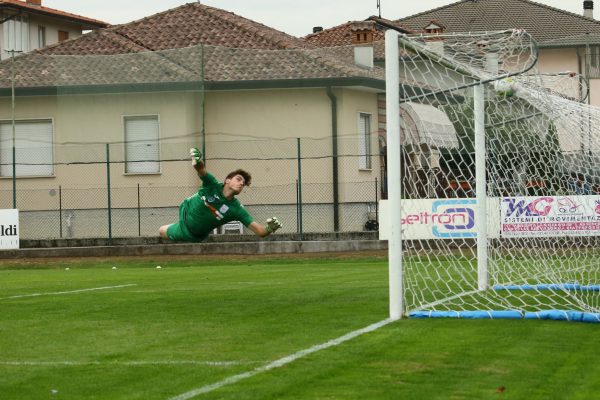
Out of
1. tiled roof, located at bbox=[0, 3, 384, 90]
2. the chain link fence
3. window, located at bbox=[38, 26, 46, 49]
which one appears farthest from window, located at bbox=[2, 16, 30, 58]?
the chain link fence

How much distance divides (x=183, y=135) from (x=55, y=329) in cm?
2320

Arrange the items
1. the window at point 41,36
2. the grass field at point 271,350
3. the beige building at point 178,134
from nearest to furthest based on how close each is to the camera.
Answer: the grass field at point 271,350, the beige building at point 178,134, the window at point 41,36

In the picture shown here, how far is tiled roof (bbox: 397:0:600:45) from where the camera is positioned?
2926 inches

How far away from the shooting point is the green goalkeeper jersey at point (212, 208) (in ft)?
58.0

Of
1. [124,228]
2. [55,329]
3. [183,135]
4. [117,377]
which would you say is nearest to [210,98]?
[183,135]

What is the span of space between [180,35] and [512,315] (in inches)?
1346

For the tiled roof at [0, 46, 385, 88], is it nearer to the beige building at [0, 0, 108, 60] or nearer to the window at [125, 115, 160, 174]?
Result: the window at [125, 115, 160, 174]

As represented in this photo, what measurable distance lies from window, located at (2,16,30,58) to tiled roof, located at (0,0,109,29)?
60cm

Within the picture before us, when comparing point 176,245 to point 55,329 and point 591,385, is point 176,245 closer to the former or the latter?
point 55,329

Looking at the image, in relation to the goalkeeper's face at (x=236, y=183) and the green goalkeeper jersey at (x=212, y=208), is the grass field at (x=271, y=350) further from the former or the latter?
the goalkeeper's face at (x=236, y=183)

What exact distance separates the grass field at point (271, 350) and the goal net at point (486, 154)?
1.07 meters

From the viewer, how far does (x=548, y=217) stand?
94.4ft

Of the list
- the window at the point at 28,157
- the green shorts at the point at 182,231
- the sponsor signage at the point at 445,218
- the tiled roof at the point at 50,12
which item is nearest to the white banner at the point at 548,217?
the sponsor signage at the point at 445,218

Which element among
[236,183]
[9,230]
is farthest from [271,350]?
[9,230]
